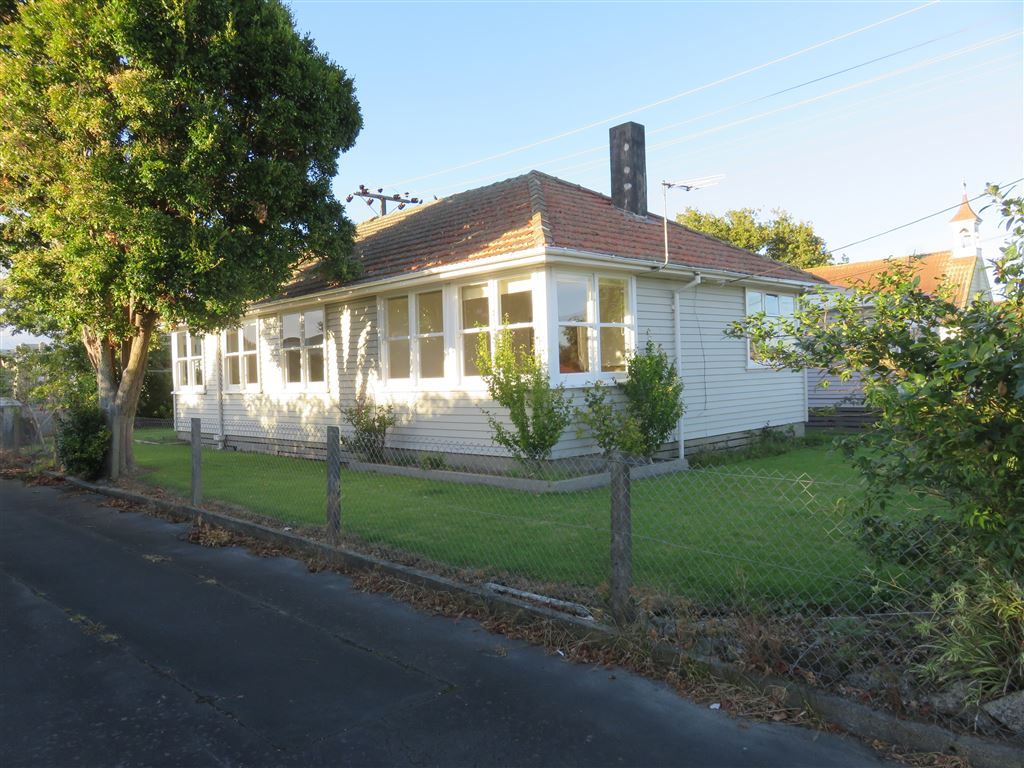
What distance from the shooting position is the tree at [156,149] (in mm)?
10211

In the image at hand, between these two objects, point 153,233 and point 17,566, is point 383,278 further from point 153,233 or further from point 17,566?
point 17,566

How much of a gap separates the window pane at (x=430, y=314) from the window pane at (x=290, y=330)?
419 cm

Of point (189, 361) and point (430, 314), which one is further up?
point (430, 314)

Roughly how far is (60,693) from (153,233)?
7287mm

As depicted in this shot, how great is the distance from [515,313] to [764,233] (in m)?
28.8

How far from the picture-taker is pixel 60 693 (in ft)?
14.9

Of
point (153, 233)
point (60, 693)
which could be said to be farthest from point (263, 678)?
point (153, 233)

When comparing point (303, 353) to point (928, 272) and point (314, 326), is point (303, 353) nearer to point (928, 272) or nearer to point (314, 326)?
point (314, 326)

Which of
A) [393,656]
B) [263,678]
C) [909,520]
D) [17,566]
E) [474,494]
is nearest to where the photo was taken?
[909,520]

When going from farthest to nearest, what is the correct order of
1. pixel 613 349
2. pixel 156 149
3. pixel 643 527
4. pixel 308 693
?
1. pixel 613 349
2. pixel 156 149
3. pixel 643 527
4. pixel 308 693

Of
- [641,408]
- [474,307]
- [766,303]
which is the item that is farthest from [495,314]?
[766,303]

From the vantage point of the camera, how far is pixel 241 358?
1850 cm

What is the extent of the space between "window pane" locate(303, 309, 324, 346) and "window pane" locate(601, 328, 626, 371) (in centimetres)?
640

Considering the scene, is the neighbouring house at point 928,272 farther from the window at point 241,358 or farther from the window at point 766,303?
the window at point 241,358
